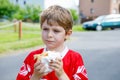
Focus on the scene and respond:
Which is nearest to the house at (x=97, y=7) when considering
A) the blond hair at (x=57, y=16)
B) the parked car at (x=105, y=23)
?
the parked car at (x=105, y=23)

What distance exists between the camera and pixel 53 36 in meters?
2.99

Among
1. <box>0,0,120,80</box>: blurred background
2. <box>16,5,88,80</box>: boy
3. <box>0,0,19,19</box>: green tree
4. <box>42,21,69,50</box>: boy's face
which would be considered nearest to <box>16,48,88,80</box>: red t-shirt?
<box>16,5,88,80</box>: boy

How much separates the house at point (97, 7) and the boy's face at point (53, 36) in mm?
62215

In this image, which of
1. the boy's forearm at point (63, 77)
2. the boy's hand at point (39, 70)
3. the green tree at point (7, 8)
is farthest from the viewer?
the green tree at point (7, 8)

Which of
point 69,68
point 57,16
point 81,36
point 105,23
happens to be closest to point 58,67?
point 69,68

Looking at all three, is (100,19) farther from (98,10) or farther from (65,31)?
(98,10)

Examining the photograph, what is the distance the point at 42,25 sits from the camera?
3041 millimetres

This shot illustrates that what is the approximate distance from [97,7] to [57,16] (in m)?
65.1

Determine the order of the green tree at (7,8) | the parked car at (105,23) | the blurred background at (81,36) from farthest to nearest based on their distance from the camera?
the green tree at (7,8)
the parked car at (105,23)
the blurred background at (81,36)

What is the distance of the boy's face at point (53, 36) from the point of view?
9.78 ft

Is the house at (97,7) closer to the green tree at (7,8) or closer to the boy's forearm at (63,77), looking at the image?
the green tree at (7,8)

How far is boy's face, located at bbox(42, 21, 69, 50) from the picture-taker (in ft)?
9.78

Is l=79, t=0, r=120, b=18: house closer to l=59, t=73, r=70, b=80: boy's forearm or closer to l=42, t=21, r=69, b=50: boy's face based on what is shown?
l=42, t=21, r=69, b=50: boy's face

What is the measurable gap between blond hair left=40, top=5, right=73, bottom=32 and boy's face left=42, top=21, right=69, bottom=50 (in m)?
0.03
